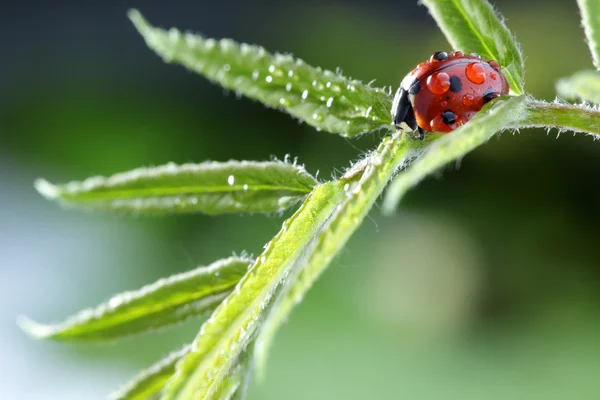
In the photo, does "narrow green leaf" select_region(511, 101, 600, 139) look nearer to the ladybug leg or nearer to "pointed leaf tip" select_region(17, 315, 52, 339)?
the ladybug leg

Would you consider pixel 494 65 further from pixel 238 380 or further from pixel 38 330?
pixel 38 330

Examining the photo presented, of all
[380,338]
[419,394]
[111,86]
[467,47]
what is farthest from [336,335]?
[467,47]

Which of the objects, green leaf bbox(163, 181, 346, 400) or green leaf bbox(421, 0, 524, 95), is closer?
green leaf bbox(163, 181, 346, 400)

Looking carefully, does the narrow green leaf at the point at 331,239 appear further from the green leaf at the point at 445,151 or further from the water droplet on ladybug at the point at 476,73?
the water droplet on ladybug at the point at 476,73

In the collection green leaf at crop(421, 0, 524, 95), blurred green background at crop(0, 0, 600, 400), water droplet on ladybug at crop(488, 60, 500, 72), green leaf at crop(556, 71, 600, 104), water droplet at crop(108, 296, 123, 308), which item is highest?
blurred green background at crop(0, 0, 600, 400)

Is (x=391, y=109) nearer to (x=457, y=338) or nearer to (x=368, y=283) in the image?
(x=457, y=338)

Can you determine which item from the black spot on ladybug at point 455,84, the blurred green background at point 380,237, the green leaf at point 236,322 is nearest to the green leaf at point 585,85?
the black spot on ladybug at point 455,84

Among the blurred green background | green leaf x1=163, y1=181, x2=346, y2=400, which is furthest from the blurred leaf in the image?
the blurred green background

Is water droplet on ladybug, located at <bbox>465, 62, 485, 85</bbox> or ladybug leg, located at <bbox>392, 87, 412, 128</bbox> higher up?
water droplet on ladybug, located at <bbox>465, 62, 485, 85</bbox>
